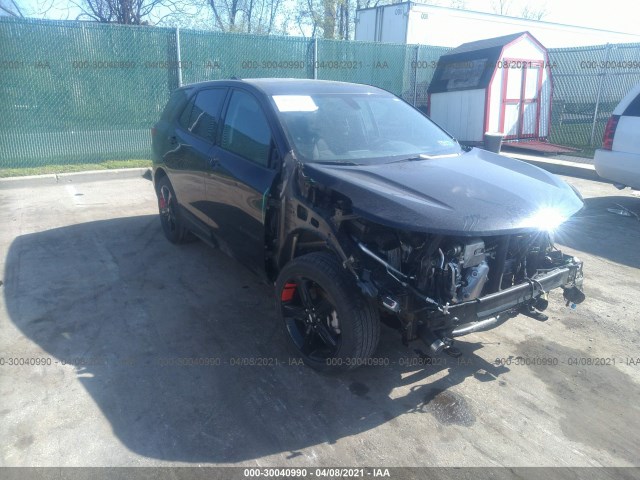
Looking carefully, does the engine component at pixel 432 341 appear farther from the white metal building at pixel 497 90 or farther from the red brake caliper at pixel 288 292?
the white metal building at pixel 497 90

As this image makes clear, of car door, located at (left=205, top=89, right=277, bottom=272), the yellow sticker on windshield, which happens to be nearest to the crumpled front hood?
car door, located at (left=205, top=89, right=277, bottom=272)

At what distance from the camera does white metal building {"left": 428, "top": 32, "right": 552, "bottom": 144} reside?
42.6 ft

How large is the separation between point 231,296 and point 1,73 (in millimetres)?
8154

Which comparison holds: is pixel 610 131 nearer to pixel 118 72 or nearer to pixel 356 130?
pixel 356 130

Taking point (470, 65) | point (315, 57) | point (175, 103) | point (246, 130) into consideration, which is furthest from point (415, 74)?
point (246, 130)

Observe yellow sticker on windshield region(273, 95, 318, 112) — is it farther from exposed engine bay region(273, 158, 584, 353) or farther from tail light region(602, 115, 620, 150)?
tail light region(602, 115, 620, 150)

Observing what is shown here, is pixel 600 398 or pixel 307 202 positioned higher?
pixel 307 202

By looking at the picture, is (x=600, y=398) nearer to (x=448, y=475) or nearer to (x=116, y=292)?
(x=448, y=475)

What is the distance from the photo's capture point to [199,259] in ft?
18.0

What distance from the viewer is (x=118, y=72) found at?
420 inches

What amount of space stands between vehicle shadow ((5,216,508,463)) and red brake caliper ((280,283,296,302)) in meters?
0.44

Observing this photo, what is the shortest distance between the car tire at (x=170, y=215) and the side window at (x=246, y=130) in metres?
1.49

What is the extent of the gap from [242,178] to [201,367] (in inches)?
57.9

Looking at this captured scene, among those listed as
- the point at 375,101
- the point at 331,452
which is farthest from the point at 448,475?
the point at 375,101
